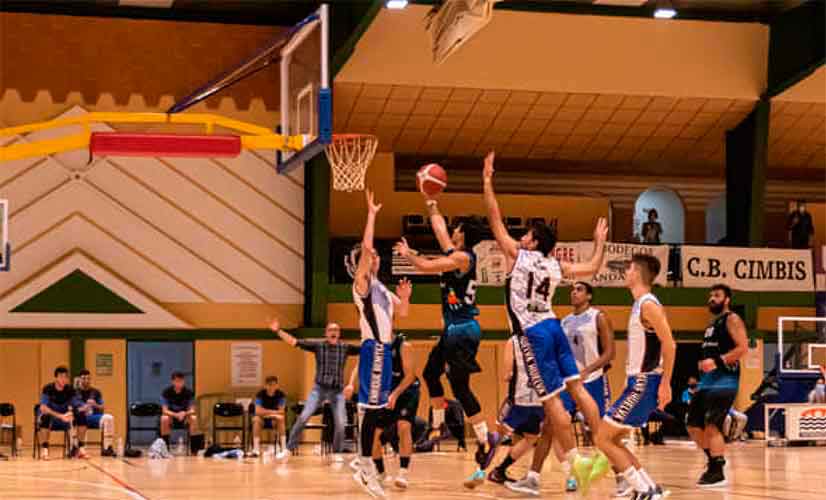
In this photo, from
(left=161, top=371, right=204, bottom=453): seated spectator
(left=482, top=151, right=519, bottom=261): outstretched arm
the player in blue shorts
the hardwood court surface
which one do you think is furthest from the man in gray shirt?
(left=482, top=151, right=519, bottom=261): outstretched arm

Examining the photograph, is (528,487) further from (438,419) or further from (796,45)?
(796,45)

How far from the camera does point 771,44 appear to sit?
2484 centimetres

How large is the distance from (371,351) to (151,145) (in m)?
5.34

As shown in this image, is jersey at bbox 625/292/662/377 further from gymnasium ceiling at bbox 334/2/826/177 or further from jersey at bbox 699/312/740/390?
gymnasium ceiling at bbox 334/2/826/177

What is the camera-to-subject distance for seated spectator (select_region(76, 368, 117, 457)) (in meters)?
19.1

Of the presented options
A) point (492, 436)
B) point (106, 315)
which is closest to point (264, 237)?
point (106, 315)

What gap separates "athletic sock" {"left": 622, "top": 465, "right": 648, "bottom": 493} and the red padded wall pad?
762 cm

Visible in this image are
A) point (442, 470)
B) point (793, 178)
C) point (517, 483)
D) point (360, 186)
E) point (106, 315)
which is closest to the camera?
point (517, 483)

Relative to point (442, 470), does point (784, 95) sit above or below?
above

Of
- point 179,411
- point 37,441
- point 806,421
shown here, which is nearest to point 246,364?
point 179,411

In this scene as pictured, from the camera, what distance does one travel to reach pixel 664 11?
77.9ft

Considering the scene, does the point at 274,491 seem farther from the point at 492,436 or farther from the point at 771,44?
the point at 771,44

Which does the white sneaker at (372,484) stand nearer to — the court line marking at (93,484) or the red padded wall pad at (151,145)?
the court line marking at (93,484)

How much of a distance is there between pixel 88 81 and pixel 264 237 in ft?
13.5
